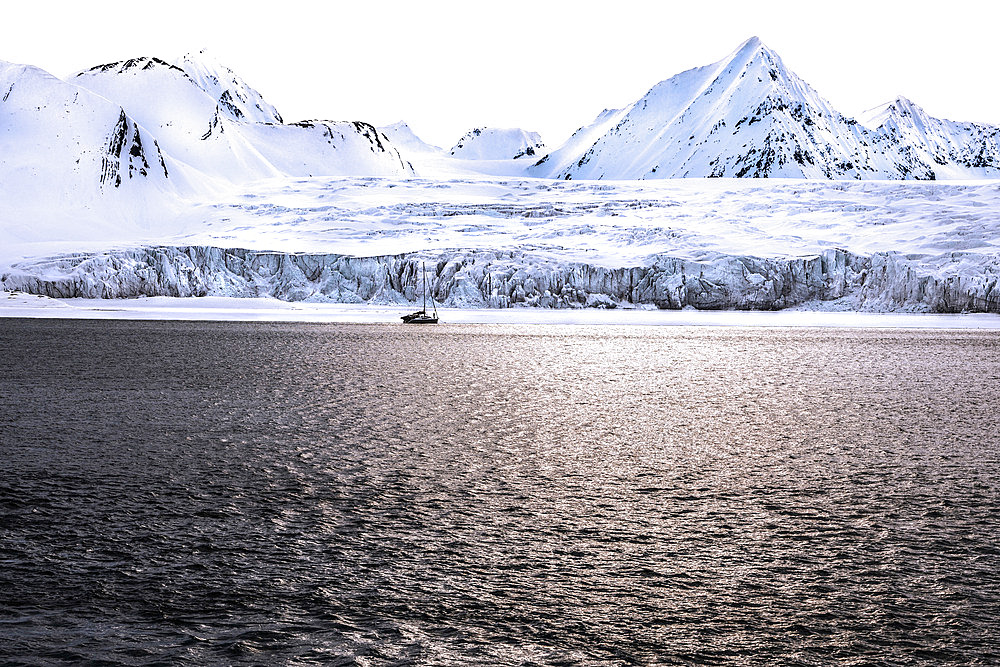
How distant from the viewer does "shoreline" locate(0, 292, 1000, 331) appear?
197ft

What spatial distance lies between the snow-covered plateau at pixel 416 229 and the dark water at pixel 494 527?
47115mm

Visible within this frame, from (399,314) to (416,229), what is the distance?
21.0 metres

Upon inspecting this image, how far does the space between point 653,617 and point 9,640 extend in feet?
14.0

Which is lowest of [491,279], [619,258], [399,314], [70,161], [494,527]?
[494,527]

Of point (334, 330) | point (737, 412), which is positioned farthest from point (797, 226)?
point (737, 412)

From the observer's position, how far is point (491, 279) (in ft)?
228

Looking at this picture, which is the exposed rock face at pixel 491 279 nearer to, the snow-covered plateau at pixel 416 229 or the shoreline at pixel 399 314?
the snow-covered plateau at pixel 416 229

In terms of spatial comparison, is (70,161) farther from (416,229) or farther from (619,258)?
(619,258)

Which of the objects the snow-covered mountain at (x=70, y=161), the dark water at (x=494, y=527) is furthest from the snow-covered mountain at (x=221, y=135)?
the dark water at (x=494, y=527)

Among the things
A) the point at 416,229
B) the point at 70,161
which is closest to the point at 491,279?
the point at 416,229

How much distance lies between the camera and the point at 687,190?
10306 cm

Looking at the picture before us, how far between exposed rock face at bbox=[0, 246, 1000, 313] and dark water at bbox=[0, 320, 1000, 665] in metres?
46.1

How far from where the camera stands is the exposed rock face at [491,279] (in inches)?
2638

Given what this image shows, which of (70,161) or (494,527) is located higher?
(70,161)
